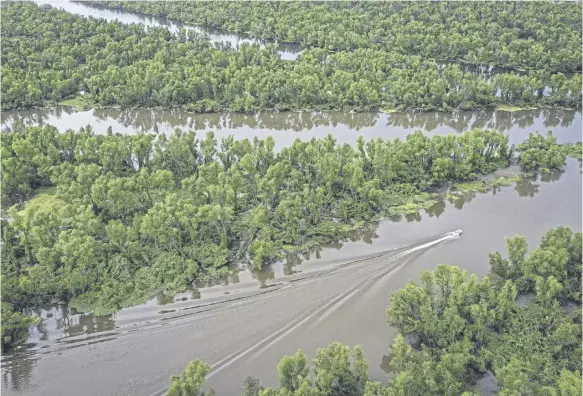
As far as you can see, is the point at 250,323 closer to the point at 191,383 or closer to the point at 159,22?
the point at 191,383

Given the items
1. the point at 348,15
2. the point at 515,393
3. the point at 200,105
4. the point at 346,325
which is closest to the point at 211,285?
the point at 346,325

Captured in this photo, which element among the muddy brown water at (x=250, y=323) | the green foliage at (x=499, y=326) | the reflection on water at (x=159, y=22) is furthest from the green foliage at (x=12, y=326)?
the reflection on water at (x=159, y=22)

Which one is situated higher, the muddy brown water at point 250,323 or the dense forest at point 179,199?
the dense forest at point 179,199

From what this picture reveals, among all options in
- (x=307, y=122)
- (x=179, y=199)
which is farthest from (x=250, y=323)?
(x=307, y=122)

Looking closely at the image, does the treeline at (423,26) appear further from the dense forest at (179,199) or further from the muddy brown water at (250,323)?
the muddy brown water at (250,323)

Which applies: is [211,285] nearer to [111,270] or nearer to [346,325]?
[111,270]

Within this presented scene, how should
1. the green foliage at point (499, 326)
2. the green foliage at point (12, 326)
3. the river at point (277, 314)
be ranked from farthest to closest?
the green foliage at point (12, 326) < the river at point (277, 314) < the green foliage at point (499, 326)
